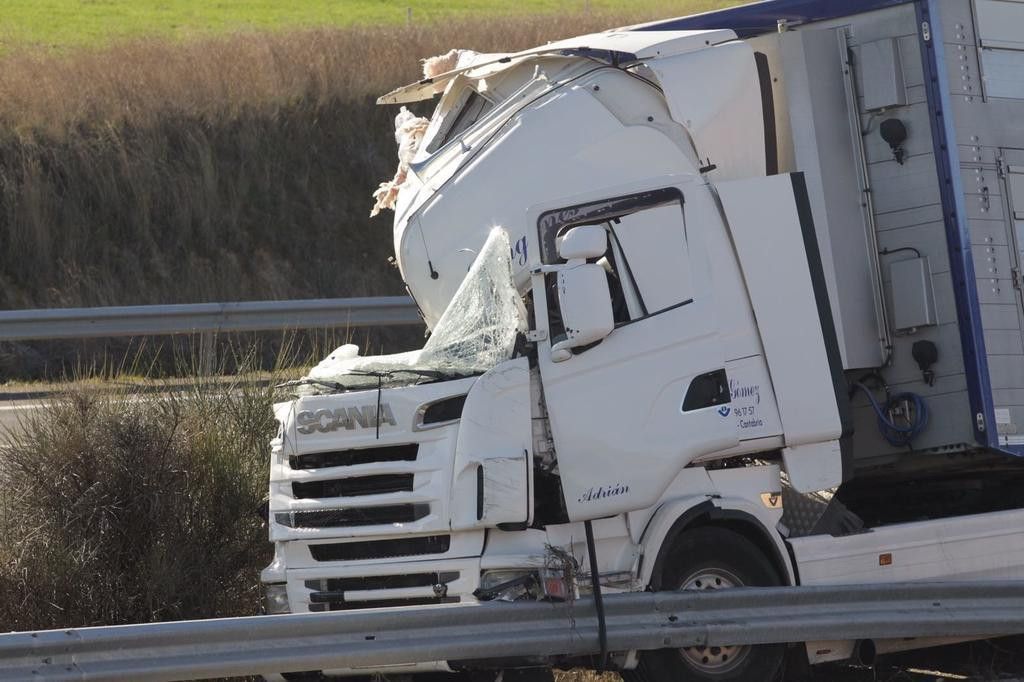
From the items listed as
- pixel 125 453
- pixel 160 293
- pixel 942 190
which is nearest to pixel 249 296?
pixel 160 293

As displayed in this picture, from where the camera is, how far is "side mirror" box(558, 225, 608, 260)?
6914mm

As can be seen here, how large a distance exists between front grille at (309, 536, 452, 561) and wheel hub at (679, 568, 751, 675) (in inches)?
51.7

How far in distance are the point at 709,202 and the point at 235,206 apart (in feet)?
48.2

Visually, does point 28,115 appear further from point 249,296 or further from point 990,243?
point 990,243

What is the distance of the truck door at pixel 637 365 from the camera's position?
6902mm

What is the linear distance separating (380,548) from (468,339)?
116cm

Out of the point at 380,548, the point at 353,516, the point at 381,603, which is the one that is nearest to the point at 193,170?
the point at 353,516

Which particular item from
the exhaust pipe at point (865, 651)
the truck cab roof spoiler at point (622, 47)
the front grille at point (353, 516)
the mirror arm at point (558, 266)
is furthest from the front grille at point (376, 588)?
the truck cab roof spoiler at point (622, 47)

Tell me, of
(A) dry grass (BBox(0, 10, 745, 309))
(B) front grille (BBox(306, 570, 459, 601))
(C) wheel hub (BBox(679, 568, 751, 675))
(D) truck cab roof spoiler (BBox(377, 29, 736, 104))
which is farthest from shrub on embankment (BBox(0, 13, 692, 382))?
(C) wheel hub (BBox(679, 568, 751, 675))

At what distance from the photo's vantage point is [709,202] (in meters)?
7.45

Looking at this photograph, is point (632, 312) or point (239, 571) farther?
point (239, 571)

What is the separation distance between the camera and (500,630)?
659cm

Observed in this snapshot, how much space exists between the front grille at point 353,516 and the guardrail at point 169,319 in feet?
24.3

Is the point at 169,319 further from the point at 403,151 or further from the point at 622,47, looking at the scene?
the point at 622,47
